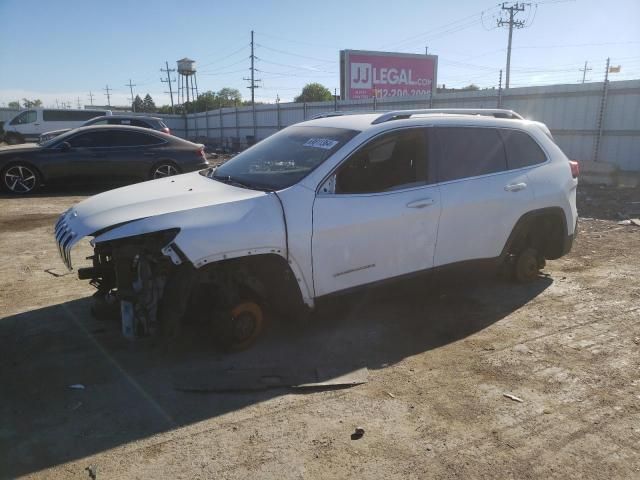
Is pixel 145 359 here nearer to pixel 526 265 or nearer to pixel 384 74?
pixel 526 265

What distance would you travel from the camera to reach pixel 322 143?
4188 mm

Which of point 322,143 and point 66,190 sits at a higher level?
point 322,143

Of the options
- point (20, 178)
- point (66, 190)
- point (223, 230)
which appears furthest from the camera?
point (66, 190)

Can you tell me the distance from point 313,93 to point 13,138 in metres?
60.7

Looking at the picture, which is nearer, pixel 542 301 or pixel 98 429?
pixel 98 429

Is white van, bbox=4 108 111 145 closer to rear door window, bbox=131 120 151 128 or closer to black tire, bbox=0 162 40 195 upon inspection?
rear door window, bbox=131 120 151 128

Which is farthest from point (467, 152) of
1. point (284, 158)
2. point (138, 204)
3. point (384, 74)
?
point (384, 74)

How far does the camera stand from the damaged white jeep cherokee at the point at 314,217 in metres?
3.41

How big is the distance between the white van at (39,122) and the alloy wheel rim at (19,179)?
16.5 meters

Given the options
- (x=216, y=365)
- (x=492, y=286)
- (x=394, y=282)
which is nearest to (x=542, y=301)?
(x=492, y=286)

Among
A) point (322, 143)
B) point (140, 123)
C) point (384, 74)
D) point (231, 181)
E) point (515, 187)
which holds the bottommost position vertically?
point (515, 187)

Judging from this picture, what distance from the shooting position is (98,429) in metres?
2.92

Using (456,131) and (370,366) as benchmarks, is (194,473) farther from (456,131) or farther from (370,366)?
(456,131)

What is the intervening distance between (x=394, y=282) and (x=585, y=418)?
1.65 metres
